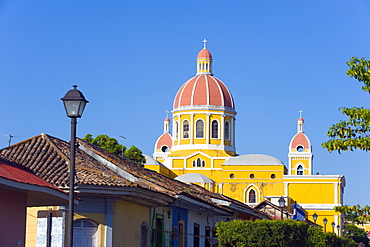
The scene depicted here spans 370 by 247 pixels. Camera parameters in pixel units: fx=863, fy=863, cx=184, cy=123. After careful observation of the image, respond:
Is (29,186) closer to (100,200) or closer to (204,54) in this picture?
(100,200)

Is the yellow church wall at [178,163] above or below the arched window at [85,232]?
above

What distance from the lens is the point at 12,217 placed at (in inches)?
499

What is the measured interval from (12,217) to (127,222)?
20.7 ft

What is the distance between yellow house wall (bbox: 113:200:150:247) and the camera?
18078mm

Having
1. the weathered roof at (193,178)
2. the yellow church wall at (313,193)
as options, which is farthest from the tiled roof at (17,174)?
the yellow church wall at (313,193)

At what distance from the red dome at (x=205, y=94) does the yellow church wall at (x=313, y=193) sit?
10784 mm

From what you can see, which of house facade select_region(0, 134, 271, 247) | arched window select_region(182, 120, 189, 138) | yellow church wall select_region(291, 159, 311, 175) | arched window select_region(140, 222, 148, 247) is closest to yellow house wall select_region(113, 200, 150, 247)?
house facade select_region(0, 134, 271, 247)

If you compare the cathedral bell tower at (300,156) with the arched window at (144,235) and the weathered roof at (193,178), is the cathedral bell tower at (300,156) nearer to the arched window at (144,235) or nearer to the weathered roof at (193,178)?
the weathered roof at (193,178)

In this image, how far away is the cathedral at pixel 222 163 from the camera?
3401 inches

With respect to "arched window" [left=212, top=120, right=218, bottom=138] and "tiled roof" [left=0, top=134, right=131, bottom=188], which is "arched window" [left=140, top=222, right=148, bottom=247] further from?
"arched window" [left=212, top=120, right=218, bottom=138]

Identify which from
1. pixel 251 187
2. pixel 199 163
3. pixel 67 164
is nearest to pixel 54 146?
pixel 67 164

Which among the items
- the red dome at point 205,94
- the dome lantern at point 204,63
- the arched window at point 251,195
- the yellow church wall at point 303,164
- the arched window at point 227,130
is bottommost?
the arched window at point 251,195

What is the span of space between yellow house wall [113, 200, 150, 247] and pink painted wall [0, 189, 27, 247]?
4.93m

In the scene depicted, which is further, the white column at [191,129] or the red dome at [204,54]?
the red dome at [204,54]
